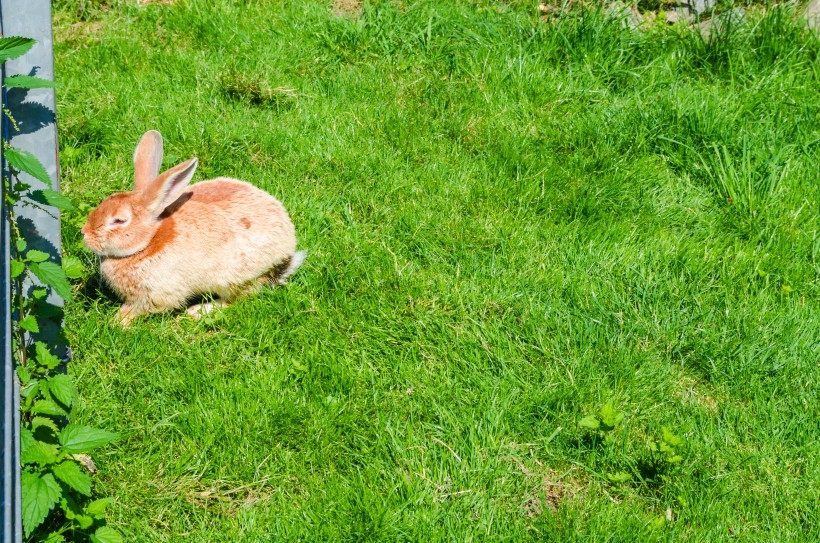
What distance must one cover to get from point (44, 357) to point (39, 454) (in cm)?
41

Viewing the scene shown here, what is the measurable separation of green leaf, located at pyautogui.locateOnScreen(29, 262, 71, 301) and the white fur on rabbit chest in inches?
41.7

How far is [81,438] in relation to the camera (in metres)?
2.53

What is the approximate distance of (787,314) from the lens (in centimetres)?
388

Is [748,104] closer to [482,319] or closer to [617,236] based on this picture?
[617,236]

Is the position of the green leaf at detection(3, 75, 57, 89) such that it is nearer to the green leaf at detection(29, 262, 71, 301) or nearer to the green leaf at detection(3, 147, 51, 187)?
the green leaf at detection(3, 147, 51, 187)

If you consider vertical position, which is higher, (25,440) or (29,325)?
(29,325)

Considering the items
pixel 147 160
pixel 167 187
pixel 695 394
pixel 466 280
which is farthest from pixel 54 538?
pixel 695 394

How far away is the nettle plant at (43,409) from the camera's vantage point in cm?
241

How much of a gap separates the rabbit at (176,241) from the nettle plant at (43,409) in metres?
0.80

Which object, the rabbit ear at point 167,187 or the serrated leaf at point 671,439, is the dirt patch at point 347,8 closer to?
the rabbit ear at point 167,187

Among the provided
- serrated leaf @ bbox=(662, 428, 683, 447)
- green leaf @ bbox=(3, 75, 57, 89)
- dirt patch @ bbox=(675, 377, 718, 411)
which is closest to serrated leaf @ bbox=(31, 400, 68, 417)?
green leaf @ bbox=(3, 75, 57, 89)

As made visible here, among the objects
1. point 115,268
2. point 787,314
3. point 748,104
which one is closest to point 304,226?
point 115,268

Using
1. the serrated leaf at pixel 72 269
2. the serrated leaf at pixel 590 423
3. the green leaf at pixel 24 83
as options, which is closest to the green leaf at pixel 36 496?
the serrated leaf at pixel 72 269

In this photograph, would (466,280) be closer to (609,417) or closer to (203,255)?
(609,417)
